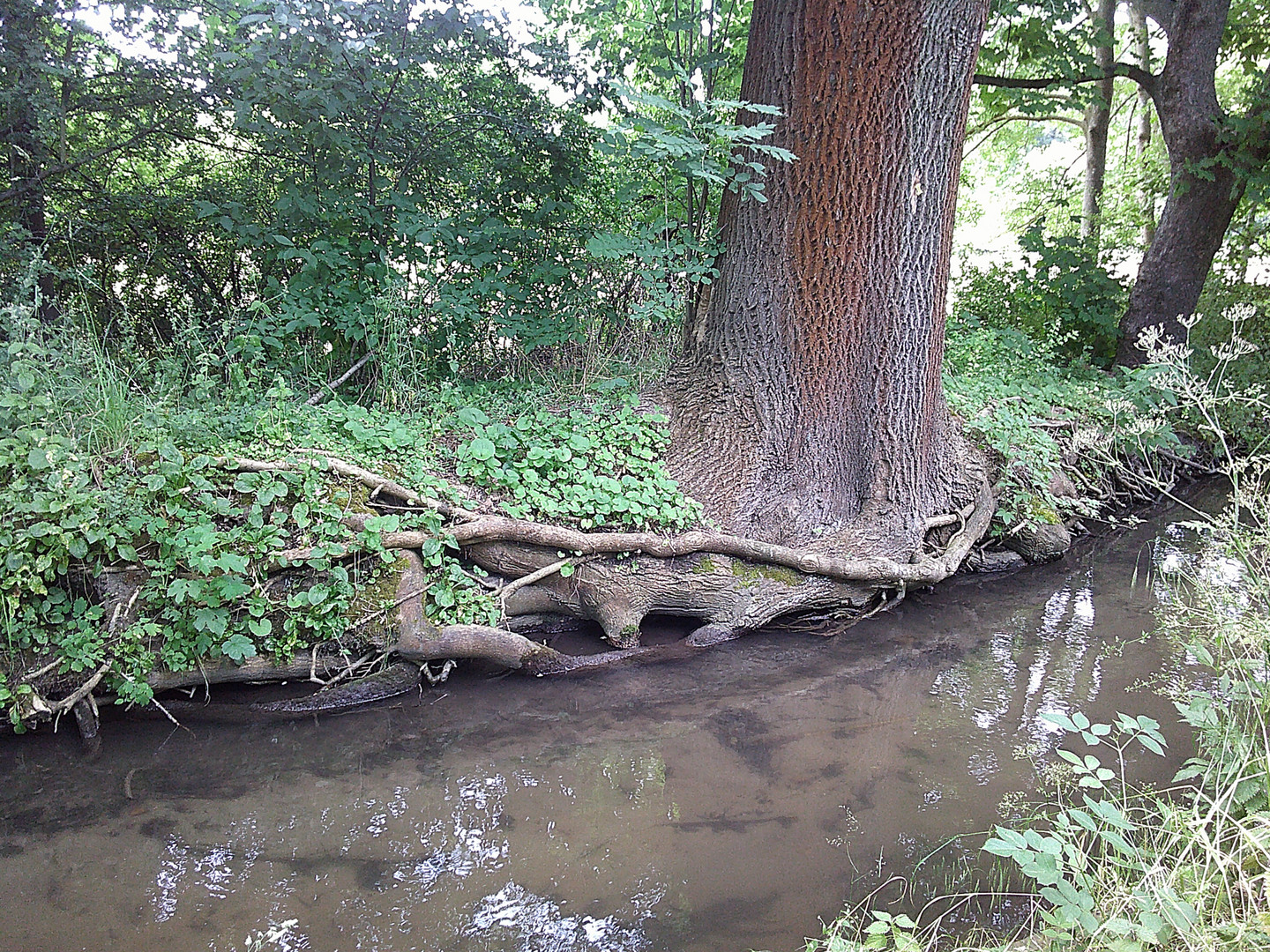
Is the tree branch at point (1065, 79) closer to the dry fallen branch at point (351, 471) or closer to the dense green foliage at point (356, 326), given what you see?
the dense green foliage at point (356, 326)

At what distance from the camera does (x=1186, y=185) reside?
8539 millimetres

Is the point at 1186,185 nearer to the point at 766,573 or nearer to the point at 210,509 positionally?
the point at 766,573

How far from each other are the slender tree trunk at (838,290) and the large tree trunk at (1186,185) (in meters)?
4.31

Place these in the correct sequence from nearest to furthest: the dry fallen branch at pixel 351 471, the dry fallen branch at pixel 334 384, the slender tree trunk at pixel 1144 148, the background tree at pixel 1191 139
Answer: the dry fallen branch at pixel 351 471 → the dry fallen branch at pixel 334 384 → the background tree at pixel 1191 139 → the slender tree trunk at pixel 1144 148

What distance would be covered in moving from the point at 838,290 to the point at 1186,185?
19.7 ft

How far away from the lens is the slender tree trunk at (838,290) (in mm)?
4984

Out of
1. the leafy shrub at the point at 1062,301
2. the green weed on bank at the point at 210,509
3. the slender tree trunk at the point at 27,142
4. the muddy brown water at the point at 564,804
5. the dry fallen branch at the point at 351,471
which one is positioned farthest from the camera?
the leafy shrub at the point at 1062,301

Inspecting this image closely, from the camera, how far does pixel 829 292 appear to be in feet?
17.1

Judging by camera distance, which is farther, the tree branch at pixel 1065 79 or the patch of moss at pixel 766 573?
the tree branch at pixel 1065 79

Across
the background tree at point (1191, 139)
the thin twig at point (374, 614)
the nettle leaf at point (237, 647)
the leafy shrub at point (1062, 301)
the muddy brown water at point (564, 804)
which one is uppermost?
the background tree at point (1191, 139)

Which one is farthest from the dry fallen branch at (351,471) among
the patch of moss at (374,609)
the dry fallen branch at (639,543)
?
the patch of moss at (374,609)

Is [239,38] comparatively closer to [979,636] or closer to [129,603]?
[129,603]

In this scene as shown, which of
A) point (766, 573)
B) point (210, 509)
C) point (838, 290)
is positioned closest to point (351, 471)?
point (210, 509)

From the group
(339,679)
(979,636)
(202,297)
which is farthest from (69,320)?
(979,636)
